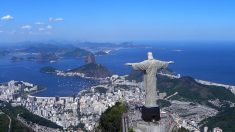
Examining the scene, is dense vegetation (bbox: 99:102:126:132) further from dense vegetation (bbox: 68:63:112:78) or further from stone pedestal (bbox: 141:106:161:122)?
dense vegetation (bbox: 68:63:112:78)

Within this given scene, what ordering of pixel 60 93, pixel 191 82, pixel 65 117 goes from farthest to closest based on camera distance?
1. pixel 60 93
2. pixel 191 82
3. pixel 65 117

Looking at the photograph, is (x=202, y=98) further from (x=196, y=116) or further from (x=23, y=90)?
(x=23, y=90)

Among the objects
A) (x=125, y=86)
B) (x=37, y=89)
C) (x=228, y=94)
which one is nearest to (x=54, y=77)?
(x=37, y=89)

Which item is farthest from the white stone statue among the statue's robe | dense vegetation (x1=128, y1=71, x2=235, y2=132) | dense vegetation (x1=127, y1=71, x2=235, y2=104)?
dense vegetation (x1=127, y1=71, x2=235, y2=104)

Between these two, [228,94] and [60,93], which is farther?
[60,93]

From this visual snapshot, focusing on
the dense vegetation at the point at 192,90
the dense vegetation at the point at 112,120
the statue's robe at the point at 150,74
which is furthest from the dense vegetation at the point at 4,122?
the dense vegetation at the point at 192,90

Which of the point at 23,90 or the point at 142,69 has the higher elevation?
the point at 142,69

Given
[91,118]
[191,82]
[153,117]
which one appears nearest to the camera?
[153,117]

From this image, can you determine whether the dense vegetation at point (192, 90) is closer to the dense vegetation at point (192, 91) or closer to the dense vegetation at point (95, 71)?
the dense vegetation at point (192, 91)
